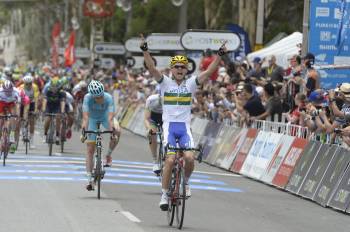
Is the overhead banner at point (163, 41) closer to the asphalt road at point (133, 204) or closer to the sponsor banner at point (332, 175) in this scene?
the asphalt road at point (133, 204)

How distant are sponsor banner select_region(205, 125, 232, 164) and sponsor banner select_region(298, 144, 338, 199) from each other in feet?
22.6

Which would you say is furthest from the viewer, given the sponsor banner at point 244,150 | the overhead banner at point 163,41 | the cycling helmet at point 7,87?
the overhead banner at point 163,41

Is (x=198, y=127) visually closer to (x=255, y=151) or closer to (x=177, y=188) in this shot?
(x=255, y=151)

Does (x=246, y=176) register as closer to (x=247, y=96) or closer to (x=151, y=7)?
(x=247, y=96)

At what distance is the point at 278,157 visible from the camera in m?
21.7

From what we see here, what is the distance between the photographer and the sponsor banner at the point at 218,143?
26.5 meters

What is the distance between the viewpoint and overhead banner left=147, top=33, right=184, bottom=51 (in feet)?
116

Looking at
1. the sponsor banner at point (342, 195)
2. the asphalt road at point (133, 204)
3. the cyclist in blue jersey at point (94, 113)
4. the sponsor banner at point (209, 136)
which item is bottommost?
the asphalt road at point (133, 204)

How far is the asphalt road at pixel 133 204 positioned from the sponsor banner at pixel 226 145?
129cm

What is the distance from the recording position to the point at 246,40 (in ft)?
111

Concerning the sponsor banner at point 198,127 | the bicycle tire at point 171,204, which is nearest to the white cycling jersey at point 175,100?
the bicycle tire at point 171,204

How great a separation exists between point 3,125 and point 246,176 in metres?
5.31

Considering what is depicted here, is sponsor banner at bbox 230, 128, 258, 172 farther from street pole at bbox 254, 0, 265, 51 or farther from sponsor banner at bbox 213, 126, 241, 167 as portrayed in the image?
street pole at bbox 254, 0, 265, 51

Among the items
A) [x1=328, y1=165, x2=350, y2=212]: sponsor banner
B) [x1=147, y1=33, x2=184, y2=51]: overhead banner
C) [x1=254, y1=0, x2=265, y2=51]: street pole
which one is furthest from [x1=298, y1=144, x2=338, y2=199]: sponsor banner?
[x1=147, y1=33, x2=184, y2=51]: overhead banner
